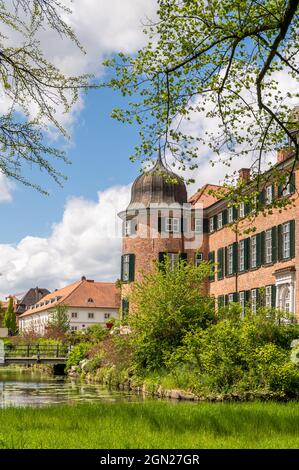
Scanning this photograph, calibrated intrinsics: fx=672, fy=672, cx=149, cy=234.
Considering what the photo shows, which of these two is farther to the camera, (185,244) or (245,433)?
(185,244)

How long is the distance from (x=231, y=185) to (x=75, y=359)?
20.4 meters

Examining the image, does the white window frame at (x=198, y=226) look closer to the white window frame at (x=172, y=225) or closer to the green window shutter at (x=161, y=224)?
the white window frame at (x=172, y=225)

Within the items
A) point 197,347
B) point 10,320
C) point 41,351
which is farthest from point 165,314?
point 10,320

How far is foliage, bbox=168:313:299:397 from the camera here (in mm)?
17672

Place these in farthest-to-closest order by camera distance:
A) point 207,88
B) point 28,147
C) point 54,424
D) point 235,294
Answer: point 235,294 < point 207,88 < point 28,147 < point 54,424

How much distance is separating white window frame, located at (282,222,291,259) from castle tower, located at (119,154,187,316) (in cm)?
1001

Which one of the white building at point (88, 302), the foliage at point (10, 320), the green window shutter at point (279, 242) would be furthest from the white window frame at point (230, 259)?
the foliage at point (10, 320)

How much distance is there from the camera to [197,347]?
20375 mm

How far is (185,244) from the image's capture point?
37.6m

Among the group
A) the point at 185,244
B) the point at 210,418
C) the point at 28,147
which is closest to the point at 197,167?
the point at 28,147

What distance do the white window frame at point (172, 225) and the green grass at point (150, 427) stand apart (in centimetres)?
2606

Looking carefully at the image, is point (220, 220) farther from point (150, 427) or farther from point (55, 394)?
point (150, 427)
